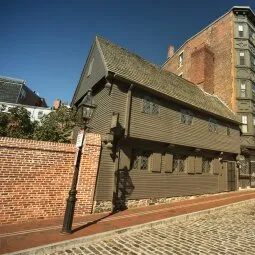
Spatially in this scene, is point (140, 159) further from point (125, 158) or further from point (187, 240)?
point (187, 240)

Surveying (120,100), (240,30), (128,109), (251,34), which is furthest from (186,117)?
(251,34)

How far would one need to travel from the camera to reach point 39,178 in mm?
8562

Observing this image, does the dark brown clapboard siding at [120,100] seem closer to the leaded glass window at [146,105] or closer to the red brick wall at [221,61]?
the leaded glass window at [146,105]

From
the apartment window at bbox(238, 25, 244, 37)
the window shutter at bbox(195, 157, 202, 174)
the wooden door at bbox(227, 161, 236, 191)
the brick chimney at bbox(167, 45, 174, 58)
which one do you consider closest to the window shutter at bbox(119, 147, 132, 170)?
the window shutter at bbox(195, 157, 202, 174)

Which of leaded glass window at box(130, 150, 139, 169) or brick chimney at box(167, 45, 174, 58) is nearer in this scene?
leaded glass window at box(130, 150, 139, 169)

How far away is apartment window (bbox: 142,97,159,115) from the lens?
12.7 metres

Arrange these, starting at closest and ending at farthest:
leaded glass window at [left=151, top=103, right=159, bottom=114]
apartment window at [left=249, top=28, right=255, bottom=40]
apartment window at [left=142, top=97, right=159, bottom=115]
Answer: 1. apartment window at [left=142, top=97, right=159, bottom=115]
2. leaded glass window at [left=151, top=103, right=159, bottom=114]
3. apartment window at [left=249, top=28, right=255, bottom=40]

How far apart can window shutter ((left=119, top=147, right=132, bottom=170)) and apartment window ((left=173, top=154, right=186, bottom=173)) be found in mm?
3866

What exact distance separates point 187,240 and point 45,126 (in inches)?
533

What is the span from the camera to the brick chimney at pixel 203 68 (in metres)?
23.0

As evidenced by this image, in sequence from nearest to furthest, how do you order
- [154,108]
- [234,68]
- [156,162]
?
1. [156,162]
2. [154,108]
3. [234,68]

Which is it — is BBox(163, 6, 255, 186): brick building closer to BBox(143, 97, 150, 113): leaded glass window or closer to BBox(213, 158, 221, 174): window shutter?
BBox(213, 158, 221, 174): window shutter

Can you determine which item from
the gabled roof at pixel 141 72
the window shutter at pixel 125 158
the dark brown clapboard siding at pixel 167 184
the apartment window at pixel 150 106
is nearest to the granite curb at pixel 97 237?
the dark brown clapboard siding at pixel 167 184

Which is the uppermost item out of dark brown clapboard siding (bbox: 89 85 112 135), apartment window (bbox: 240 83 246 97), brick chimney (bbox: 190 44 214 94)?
brick chimney (bbox: 190 44 214 94)
